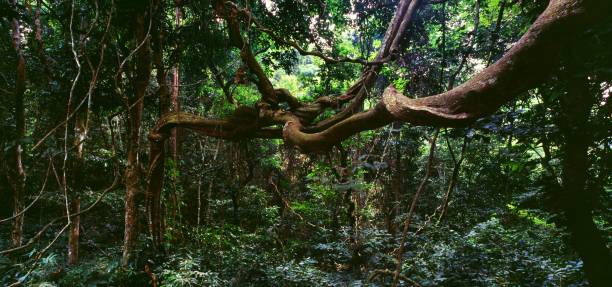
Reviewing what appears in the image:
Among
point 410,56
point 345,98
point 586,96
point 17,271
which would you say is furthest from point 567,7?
point 17,271

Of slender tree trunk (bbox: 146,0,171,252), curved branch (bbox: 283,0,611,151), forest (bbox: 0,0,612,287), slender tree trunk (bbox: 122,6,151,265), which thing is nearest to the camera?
curved branch (bbox: 283,0,611,151)

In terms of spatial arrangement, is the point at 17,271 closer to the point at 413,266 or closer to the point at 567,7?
the point at 413,266

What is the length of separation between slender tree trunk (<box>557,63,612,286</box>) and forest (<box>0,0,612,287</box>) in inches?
0.4

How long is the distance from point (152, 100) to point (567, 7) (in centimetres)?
422

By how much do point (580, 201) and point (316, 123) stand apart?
2186 millimetres

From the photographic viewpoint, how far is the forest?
1.97 meters

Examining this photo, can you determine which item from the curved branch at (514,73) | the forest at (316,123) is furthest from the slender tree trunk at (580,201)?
the curved branch at (514,73)

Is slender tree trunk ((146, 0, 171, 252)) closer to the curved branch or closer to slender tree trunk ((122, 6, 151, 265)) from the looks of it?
slender tree trunk ((122, 6, 151, 265))

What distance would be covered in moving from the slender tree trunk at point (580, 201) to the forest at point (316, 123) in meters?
0.01

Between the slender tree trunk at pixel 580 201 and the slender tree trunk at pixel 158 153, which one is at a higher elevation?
the slender tree trunk at pixel 158 153

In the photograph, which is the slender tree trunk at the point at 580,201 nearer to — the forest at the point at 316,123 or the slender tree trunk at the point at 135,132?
the forest at the point at 316,123

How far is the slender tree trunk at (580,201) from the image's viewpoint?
263 centimetres

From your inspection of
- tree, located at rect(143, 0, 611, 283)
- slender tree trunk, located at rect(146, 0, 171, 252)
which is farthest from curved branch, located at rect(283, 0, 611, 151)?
A: slender tree trunk, located at rect(146, 0, 171, 252)

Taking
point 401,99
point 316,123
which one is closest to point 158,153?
point 316,123
